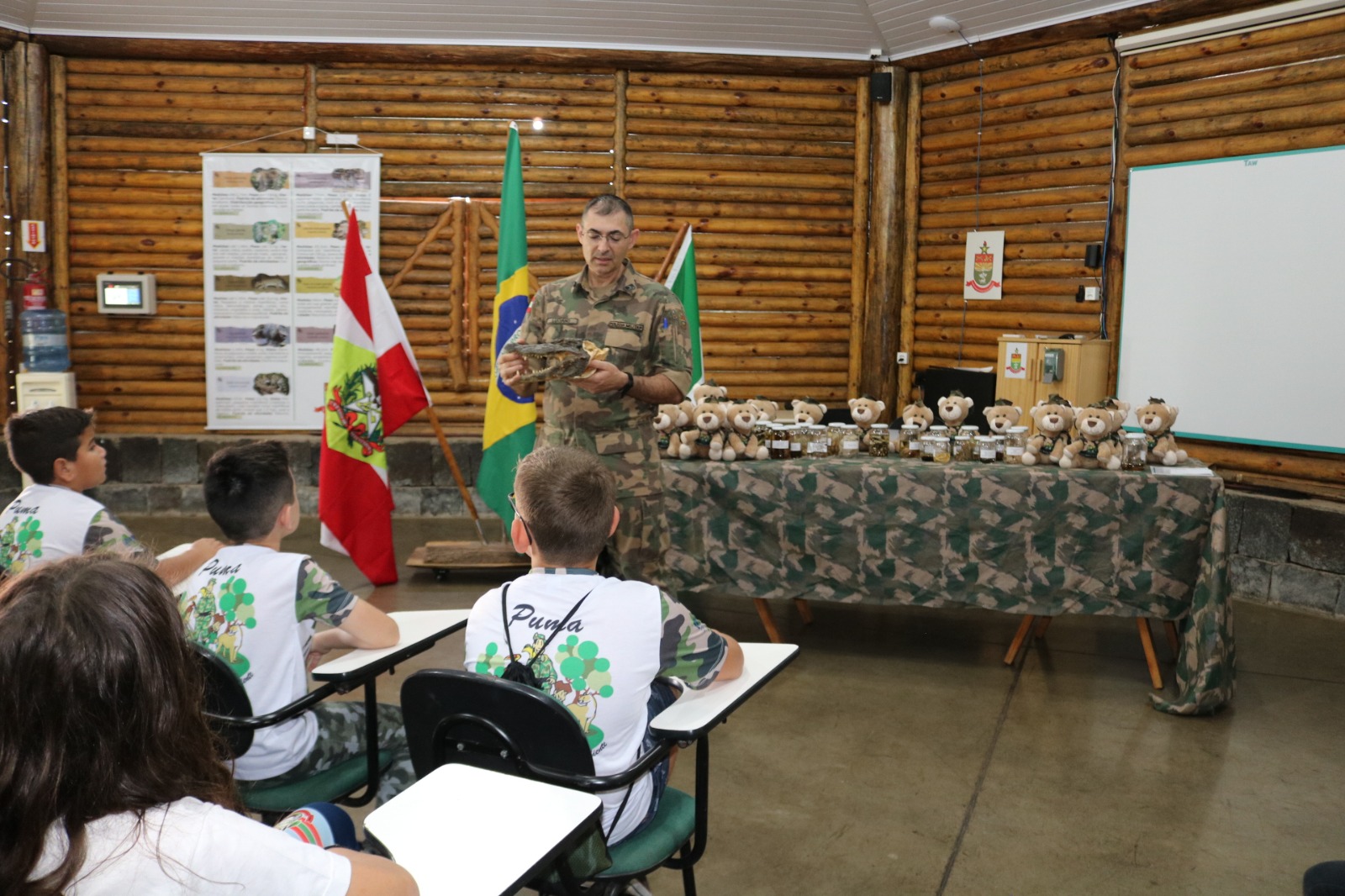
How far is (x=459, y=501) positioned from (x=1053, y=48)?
198 inches

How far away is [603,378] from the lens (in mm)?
3572

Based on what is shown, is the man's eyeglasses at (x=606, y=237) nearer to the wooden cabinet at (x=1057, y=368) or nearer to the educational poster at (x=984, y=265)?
the wooden cabinet at (x=1057, y=368)

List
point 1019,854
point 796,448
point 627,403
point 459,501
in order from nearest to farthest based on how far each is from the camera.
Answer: point 1019,854, point 627,403, point 796,448, point 459,501

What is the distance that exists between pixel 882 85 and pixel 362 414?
4488mm

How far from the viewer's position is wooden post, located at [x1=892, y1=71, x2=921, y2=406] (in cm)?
793

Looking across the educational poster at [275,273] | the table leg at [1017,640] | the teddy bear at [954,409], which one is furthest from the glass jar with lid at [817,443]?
the educational poster at [275,273]

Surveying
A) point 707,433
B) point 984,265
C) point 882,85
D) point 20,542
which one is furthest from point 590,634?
point 882,85

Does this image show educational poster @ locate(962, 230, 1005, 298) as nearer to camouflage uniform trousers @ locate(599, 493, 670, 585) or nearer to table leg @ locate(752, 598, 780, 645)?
table leg @ locate(752, 598, 780, 645)

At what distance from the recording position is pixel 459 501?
7816 millimetres

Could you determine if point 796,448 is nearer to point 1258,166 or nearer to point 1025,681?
point 1025,681

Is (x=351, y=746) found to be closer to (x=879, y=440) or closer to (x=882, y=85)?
(x=879, y=440)

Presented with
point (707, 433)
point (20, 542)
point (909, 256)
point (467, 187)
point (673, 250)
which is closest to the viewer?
point (20, 542)

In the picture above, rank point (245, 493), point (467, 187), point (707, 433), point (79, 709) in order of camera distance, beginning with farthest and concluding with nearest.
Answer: point (467, 187), point (707, 433), point (245, 493), point (79, 709)

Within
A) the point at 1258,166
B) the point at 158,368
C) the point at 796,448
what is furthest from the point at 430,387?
the point at 1258,166
